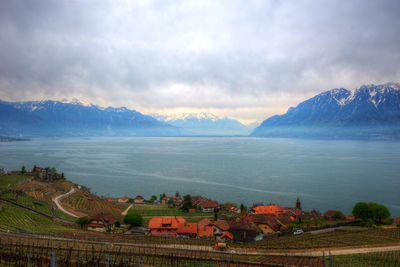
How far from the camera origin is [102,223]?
38656mm

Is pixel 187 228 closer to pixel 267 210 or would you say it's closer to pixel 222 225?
pixel 222 225

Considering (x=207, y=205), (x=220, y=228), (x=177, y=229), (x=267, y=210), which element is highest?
(x=177, y=229)

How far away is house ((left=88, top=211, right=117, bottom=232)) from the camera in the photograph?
3797 centimetres

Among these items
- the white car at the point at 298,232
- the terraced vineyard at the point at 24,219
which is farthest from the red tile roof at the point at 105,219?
the white car at the point at 298,232

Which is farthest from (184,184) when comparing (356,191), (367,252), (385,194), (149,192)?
(367,252)

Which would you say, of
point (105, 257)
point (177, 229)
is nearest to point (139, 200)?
point (177, 229)

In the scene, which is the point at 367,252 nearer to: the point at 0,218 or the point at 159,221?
the point at 159,221

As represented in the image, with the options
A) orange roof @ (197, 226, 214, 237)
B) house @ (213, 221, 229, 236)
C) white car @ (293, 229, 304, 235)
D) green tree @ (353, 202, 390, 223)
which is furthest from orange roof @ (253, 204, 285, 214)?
orange roof @ (197, 226, 214, 237)

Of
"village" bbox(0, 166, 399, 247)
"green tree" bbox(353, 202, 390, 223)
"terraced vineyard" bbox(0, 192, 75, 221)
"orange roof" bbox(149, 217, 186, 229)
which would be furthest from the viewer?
"terraced vineyard" bbox(0, 192, 75, 221)

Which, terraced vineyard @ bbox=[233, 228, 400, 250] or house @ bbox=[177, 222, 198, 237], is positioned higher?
terraced vineyard @ bbox=[233, 228, 400, 250]

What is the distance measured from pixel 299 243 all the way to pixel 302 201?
3885 centimetres

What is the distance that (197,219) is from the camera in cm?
4809

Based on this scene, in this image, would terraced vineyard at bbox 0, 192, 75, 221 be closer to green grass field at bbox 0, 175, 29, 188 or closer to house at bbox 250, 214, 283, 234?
green grass field at bbox 0, 175, 29, 188

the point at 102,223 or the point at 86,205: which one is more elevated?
the point at 102,223
